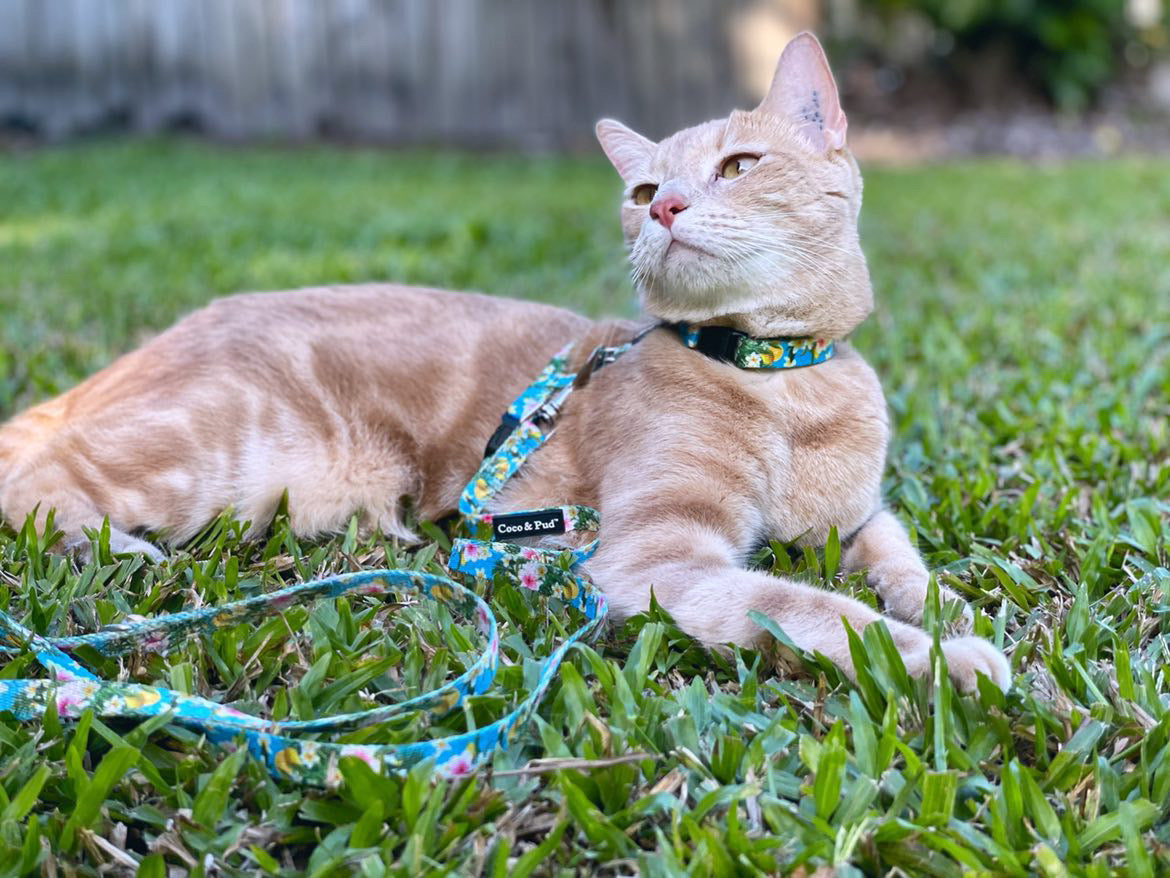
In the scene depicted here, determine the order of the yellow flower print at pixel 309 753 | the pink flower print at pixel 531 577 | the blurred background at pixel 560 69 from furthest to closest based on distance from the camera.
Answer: the blurred background at pixel 560 69, the pink flower print at pixel 531 577, the yellow flower print at pixel 309 753

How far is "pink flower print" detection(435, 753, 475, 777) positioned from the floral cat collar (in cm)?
109

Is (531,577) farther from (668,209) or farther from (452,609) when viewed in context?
(668,209)

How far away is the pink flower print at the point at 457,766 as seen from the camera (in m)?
1.54

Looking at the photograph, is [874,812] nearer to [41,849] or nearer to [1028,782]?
[1028,782]

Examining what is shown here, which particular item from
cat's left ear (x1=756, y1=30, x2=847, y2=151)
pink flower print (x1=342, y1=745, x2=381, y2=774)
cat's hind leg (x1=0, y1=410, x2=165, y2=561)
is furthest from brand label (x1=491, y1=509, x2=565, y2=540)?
cat's left ear (x1=756, y1=30, x2=847, y2=151)

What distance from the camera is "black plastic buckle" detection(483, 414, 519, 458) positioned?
97.0 inches

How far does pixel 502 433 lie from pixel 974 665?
1.17 m

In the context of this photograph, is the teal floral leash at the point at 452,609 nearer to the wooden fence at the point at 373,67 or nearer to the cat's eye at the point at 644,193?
the cat's eye at the point at 644,193

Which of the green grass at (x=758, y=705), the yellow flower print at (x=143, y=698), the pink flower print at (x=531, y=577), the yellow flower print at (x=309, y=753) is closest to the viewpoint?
the green grass at (x=758, y=705)

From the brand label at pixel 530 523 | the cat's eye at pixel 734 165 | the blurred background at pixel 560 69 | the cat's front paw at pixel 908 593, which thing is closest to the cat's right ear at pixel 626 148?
the cat's eye at pixel 734 165

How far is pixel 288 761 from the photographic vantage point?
1532 millimetres

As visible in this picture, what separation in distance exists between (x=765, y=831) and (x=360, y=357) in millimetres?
1567

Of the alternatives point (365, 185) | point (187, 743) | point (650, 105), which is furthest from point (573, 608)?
point (650, 105)

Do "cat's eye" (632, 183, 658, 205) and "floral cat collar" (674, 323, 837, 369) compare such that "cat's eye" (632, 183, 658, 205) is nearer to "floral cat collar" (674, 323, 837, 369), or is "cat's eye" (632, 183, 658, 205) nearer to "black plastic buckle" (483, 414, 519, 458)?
"floral cat collar" (674, 323, 837, 369)
